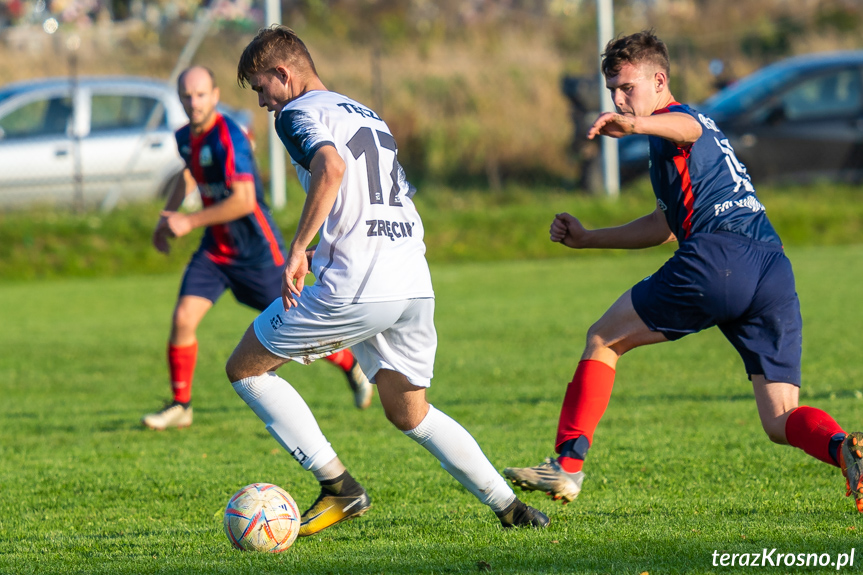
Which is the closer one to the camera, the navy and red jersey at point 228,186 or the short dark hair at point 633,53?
the short dark hair at point 633,53

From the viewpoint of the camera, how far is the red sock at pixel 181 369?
691cm

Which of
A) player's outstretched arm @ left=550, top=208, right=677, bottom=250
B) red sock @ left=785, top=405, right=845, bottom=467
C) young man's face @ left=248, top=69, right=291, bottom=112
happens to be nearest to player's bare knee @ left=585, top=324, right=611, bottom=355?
player's outstretched arm @ left=550, top=208, right=677, bottom=250

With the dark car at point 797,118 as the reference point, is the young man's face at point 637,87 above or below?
above

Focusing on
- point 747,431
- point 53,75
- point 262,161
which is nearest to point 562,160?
point 262,161

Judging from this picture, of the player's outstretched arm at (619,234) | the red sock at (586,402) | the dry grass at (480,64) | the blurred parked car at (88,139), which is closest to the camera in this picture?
the red sock at (586,402)

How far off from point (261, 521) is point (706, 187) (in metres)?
2.09

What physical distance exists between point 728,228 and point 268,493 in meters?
2.01

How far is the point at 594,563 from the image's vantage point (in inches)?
143

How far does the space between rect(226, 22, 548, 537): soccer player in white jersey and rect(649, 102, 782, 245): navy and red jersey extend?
1.00 meters

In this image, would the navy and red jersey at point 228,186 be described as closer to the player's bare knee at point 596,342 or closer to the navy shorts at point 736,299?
the player's bare knee at point 596,342

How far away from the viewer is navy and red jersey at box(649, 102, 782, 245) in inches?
162

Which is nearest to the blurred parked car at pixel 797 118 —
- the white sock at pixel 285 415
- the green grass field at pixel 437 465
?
the green grass field at pixel 437 465

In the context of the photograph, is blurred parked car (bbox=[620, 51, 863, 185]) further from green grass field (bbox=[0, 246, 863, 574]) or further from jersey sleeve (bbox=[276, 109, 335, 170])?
jersey sleeve (bbox=[276, 109, 335, 170])

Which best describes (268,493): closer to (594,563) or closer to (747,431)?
(594,563)
